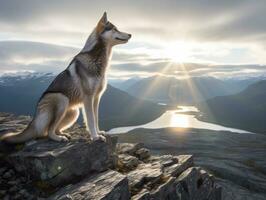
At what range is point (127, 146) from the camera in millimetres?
27750

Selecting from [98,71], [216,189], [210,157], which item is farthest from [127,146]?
[210,157]

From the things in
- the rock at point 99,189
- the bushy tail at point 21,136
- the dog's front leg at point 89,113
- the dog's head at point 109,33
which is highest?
the dog's head at point 109,33

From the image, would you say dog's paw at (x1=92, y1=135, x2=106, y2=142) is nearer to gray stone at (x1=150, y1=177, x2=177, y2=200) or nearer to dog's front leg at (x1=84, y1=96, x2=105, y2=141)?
dog's front leg at (x1=84, y1=96, x2=105, y2=141)

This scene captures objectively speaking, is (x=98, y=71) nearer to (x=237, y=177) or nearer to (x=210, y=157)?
(x=237, y=177)

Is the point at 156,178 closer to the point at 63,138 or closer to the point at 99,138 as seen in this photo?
the point at 99,138

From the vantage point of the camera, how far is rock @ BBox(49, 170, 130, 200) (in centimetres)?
1493

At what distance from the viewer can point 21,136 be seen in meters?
16.6

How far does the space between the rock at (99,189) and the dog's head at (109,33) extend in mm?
7170

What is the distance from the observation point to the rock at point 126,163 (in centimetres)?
2155

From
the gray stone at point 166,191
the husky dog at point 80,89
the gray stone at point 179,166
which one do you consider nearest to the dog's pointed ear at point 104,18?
the husky dog at point 80,89

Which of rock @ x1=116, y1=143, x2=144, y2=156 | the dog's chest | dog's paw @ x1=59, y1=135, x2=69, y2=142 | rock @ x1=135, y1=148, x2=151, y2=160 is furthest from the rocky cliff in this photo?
rock @ x1=135, y1=148, x2=151, y2=160

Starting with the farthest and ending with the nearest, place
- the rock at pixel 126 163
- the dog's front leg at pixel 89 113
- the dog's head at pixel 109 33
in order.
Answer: the rock at pixel 126 163
the dog's head at pixel 109 33
the dog's front leg at pixel 89 113

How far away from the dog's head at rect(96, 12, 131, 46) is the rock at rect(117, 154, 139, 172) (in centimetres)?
850

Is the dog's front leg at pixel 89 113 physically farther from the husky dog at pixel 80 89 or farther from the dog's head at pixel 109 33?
the dog's head at pixel 109 33
